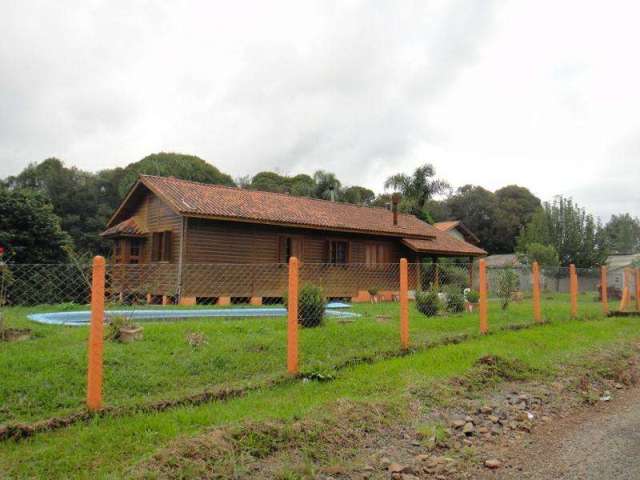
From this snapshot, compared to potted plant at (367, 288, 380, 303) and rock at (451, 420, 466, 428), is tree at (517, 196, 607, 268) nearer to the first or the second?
potted plant at (367, 288, 380, 303)

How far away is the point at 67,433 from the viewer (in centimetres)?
426

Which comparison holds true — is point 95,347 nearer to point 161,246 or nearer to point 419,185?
point 161,246

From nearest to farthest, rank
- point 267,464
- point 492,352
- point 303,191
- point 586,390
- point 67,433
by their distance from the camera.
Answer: point 267,464, point 67,433, point 586,390, point 492,352, point 303,191

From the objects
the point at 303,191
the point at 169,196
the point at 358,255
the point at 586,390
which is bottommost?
the point at 586,390

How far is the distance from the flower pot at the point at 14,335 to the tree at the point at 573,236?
31653mm

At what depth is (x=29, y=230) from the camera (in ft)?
67.3

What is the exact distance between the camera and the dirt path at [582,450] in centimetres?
381

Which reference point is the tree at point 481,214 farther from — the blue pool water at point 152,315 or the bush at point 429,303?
the blue pool water at point 152,315

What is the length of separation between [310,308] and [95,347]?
15.2 ft

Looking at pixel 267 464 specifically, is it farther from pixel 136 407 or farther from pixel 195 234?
pixel 195 234

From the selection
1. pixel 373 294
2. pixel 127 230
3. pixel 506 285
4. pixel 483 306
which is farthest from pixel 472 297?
pixel 127 230

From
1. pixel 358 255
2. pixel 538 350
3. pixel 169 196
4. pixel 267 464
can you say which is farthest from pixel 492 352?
pixel 358 255

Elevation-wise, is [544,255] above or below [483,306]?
above

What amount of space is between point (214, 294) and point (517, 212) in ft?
149
